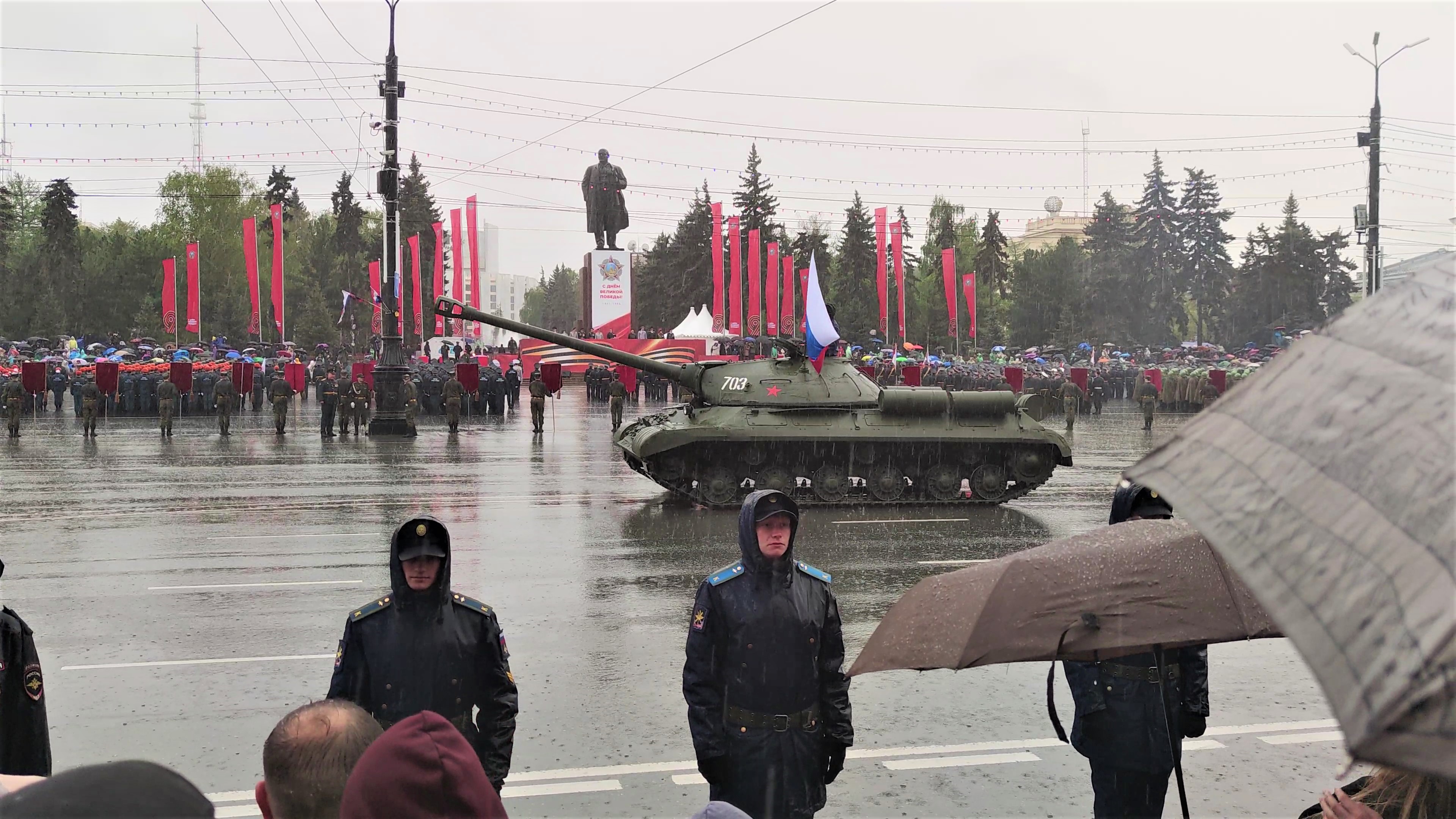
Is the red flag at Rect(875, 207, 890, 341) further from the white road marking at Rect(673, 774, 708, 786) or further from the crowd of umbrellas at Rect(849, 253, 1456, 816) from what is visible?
the crowd of umbrellas at Rect(849, 253, 1456, 816)

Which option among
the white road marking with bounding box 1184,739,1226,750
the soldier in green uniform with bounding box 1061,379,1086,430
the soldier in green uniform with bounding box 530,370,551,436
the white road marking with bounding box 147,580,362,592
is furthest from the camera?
the soldier in green uniform with bounding box 1061,379,1086,430

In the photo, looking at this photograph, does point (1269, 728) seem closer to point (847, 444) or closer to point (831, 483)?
point (847, 444)

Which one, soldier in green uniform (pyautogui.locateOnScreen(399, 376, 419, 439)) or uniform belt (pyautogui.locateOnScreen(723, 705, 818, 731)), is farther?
soldier in green uniform (pyautogui.locateOnScreen(399, 376, 419, 439))

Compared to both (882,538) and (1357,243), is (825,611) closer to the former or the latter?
(882,538)

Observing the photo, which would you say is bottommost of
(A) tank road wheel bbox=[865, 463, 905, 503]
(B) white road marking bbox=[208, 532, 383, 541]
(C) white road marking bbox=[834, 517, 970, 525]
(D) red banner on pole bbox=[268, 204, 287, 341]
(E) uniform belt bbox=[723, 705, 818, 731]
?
(C) white road marking bbox=[834, 517, 970, 525]

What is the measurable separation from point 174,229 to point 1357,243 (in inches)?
2728

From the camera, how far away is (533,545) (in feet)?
43.1

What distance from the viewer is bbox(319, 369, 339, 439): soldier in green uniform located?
2695 cm

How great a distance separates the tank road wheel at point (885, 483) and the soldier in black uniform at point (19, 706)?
12.6 meters

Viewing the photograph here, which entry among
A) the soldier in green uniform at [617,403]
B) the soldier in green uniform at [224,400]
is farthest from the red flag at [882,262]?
the soldier in green uniform at [224,400]

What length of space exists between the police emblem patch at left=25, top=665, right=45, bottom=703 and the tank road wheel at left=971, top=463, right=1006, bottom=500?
13.3 m

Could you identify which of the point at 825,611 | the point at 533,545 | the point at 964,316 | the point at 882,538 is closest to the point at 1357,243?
the point at 882,538

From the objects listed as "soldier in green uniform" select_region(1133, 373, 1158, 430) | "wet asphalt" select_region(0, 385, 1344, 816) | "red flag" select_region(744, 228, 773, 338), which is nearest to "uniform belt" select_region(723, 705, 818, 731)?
"wet asphalt" select_region(0, 385, 1344, 816)

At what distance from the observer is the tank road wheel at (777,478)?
1638cm
